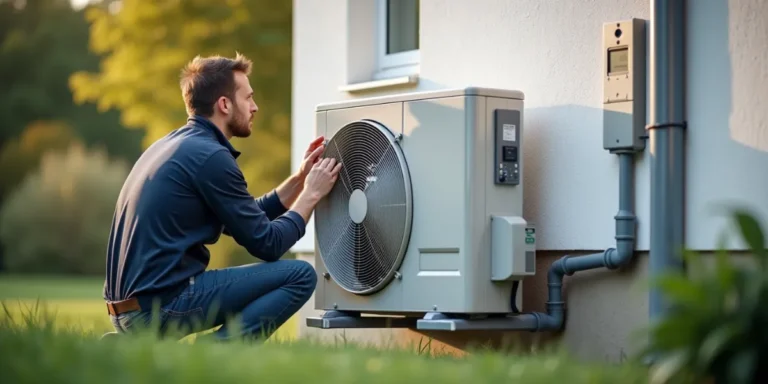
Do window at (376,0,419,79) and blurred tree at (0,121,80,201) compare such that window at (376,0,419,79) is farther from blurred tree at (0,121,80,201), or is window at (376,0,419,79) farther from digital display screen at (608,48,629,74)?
blurred tree at (0,121,80,201)

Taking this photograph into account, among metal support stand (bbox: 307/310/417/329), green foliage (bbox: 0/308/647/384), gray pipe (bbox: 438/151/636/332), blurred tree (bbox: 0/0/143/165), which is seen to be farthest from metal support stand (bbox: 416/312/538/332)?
blurred tree (bbox: 0/0/143/165)

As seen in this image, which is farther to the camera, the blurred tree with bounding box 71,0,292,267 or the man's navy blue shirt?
the blurred tree with bounding box 71,0,292,267

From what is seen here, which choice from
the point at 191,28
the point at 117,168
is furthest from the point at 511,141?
the point at 117,168

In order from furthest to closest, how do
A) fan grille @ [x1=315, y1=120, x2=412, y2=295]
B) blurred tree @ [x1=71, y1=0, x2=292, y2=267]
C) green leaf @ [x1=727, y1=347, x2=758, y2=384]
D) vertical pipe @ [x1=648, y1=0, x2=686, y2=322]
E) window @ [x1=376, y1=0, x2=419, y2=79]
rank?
blurred tree @ [x1=71, y1=0, x2=292, y2=267] → window @ [x1=376, y1=0, x2=419, y2=79] → fan grille @ [x1=315, y1=120, x2=412, y2=295] → vertical pipe @ [x1=648, y1=0, x2=686, y2=322] → green leaf @ [x1=727, y1=347, x2=758, y2=384]

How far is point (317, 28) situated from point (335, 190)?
1704mm

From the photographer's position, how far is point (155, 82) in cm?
1705

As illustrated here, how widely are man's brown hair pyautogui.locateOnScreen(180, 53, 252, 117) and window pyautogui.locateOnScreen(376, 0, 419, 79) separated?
1297mm

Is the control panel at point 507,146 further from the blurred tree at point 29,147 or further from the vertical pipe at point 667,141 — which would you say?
the blurred tree at point 29,147

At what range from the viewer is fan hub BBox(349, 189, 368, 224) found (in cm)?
557

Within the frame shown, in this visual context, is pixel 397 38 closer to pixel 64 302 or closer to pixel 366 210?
pixel 366 210

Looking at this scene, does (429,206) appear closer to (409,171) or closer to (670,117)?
(409,171)

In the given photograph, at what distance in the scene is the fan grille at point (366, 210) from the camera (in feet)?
17.8

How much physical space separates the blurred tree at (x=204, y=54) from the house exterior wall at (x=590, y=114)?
9870 millimetres

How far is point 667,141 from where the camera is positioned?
4801 millimetres
